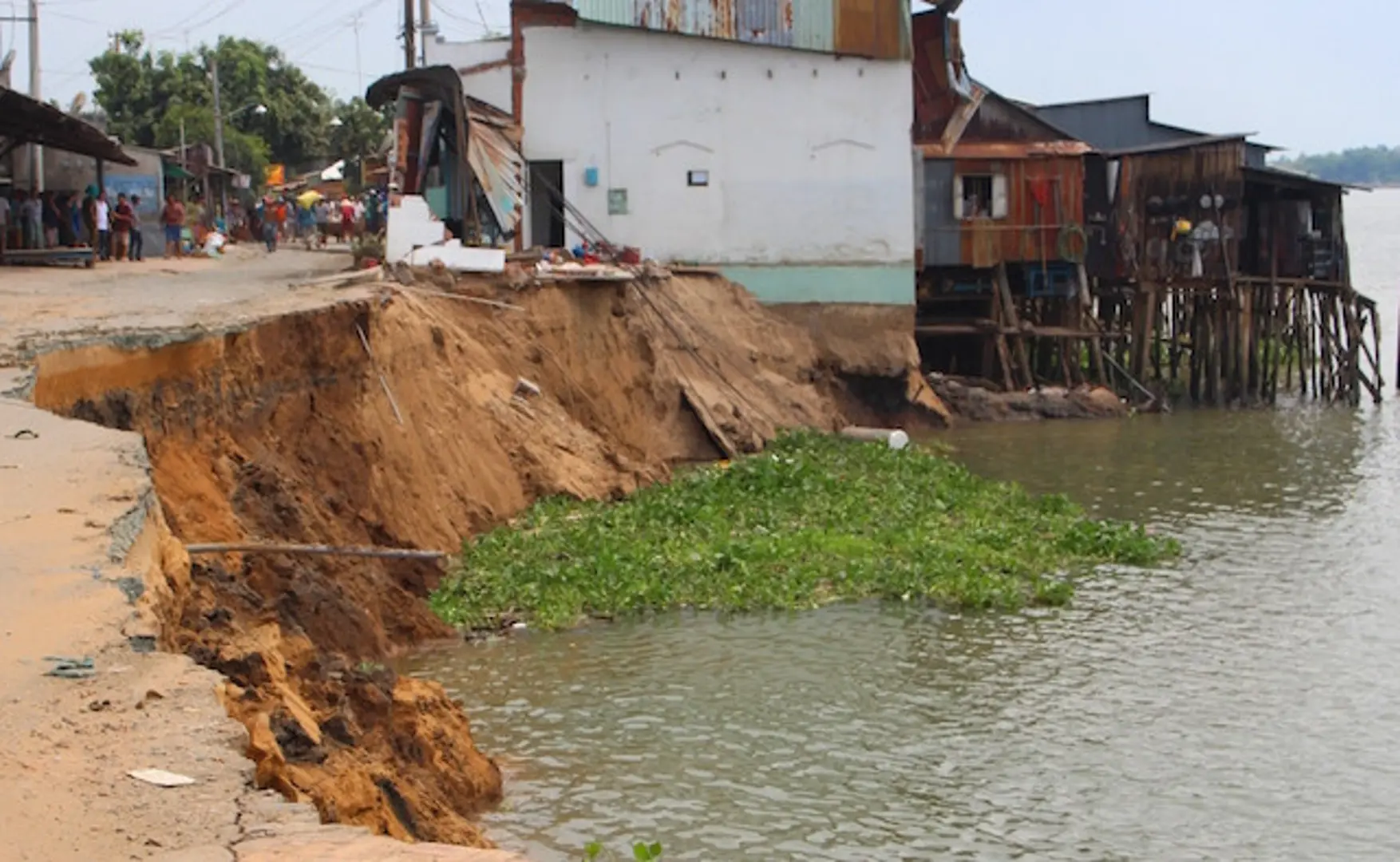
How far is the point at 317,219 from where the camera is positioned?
41750 millimetres

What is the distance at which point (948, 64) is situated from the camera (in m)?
32.1

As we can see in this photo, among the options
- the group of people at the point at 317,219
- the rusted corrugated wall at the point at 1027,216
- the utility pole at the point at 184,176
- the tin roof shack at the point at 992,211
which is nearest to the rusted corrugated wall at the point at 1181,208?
the tin roof shack at the point at 992,211

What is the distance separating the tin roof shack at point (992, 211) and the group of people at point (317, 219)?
10758 millimetres

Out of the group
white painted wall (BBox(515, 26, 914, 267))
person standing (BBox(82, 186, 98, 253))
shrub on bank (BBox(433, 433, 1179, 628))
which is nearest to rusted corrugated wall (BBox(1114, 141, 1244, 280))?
white painted wall (BBox(515, 26, 914, 267))

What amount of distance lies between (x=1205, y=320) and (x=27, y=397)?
27690mm

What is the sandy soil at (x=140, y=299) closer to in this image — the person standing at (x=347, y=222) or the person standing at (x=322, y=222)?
the person standing at (x=347, y=222)

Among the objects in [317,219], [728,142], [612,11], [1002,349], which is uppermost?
[612,11]

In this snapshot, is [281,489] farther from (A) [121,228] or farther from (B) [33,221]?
(A) [121,228]

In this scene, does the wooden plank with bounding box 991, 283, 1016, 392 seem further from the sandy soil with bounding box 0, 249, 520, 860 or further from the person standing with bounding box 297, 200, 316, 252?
the sandy soil with bounding box 0, 249, 520, 860

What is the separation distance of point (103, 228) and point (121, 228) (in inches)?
32.2

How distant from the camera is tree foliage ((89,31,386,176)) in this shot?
1972 inches

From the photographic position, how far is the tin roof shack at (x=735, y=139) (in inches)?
1122

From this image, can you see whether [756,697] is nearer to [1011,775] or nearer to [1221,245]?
[1011,775]

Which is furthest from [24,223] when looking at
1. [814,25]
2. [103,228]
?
[814,25]
